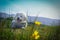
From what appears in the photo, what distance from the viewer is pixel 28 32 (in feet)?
5.44

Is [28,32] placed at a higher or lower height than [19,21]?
lower

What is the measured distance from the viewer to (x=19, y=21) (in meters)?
1.67

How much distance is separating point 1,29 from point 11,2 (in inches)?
13.5

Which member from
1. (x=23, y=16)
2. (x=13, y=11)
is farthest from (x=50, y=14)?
(x=13, y=11)

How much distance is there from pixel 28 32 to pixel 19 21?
0.17m

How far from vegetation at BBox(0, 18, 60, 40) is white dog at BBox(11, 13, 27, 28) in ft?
0.15

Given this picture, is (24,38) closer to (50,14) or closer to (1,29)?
(1,29)

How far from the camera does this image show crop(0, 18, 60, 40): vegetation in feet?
5.40

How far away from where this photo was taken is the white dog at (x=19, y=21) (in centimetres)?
167

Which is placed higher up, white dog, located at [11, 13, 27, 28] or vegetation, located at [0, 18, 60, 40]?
white dog, located at [11, 13, 27, 28]

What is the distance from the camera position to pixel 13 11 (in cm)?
167

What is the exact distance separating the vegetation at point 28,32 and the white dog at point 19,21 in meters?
0.05

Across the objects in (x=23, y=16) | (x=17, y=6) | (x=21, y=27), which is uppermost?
(x=17, y=6)

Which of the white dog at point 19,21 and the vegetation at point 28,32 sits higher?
the white dog at point 19,21
